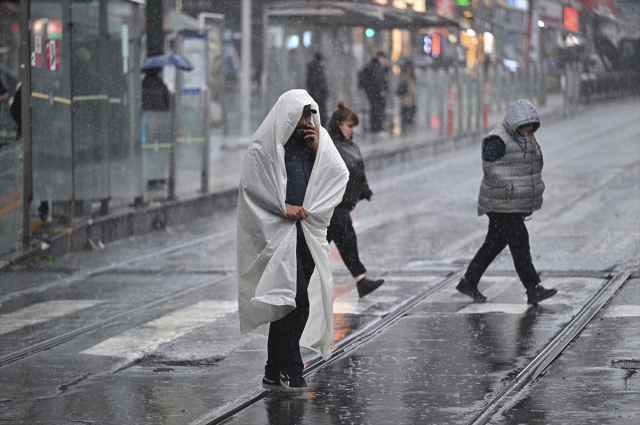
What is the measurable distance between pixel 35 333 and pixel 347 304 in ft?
8.06

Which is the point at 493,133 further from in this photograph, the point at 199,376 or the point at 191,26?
the point at 191,26

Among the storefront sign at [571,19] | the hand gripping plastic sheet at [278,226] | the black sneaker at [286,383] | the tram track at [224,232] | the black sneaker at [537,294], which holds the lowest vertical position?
the tram track at [224,232]

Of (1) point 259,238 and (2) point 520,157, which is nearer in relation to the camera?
(1) point 259,238

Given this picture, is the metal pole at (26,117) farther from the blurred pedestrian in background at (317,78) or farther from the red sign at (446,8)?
the red sign at (446,8)

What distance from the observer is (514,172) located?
366 inches

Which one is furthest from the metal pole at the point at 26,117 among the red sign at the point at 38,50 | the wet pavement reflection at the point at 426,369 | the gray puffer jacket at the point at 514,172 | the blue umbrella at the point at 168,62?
the gray puffer jacket at the point at 514,172

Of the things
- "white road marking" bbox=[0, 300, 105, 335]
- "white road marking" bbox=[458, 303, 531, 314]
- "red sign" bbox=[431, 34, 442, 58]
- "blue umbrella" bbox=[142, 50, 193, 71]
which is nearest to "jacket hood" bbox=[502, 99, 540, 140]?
"white road marking" bbox=[458, 303, 531, 314]

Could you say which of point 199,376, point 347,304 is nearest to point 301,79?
point 347,304

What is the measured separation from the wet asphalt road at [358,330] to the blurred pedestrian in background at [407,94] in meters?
13.2

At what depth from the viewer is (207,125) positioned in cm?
1744

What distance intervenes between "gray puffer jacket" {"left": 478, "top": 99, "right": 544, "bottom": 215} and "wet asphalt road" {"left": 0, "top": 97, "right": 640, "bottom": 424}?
78 cm

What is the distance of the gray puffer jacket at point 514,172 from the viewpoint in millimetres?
9266

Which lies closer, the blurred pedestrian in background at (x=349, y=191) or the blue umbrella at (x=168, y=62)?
the blurred pedestrian in background at (x=349, y=191)

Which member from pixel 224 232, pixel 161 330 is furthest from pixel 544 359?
pixel 224 232
